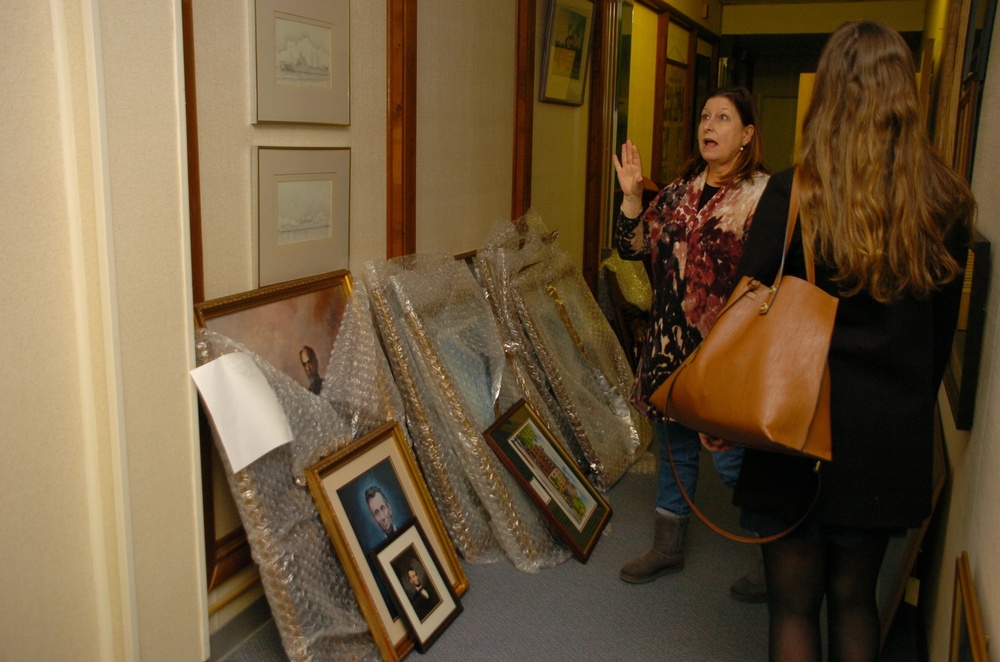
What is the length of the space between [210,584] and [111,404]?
581mm

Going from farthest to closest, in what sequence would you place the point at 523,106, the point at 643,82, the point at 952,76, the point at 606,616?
the point at 643,82, the point at 523,106, the point at 952,76, the point at 606,616

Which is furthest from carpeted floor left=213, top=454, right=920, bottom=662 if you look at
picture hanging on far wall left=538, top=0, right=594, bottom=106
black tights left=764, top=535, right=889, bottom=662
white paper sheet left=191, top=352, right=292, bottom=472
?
picture hanging on far wall left=538, top=0, right=594, bottom=106

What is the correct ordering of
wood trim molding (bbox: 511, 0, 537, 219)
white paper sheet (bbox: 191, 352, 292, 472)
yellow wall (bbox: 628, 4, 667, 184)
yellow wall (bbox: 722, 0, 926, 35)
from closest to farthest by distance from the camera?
white paper sheet (bbox: 191, 352, 292, 472)
wood trim molding (bbox: 511, 0, 537, 219)
yellow wall (bbox: 628, 4, 667, 184)
yellow wall (bbox: 722, 0, 926, 35)

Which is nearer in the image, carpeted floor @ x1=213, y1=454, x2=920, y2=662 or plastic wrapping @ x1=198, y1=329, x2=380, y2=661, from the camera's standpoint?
plastic wrapping @ x1=198, y1=329, x2=380, y2=661

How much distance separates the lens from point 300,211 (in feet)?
7.59

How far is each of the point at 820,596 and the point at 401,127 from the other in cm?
176

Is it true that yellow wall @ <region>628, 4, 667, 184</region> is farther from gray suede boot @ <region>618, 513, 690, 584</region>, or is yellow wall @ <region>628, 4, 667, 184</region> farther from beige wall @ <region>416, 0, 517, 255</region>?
gray suede boot @ <region>618, 513, 690, 584</region>

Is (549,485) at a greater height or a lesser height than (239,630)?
greater

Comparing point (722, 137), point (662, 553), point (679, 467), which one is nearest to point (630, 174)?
point (722, 137)

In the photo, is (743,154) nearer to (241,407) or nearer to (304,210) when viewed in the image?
(304,210)

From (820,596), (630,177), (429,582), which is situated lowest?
(429,582)

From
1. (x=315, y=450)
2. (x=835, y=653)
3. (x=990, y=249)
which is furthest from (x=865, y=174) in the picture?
(x=315, y=450)

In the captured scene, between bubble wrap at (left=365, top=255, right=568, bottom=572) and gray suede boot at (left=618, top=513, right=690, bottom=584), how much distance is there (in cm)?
23

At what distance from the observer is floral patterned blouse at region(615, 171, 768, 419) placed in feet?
7.34
